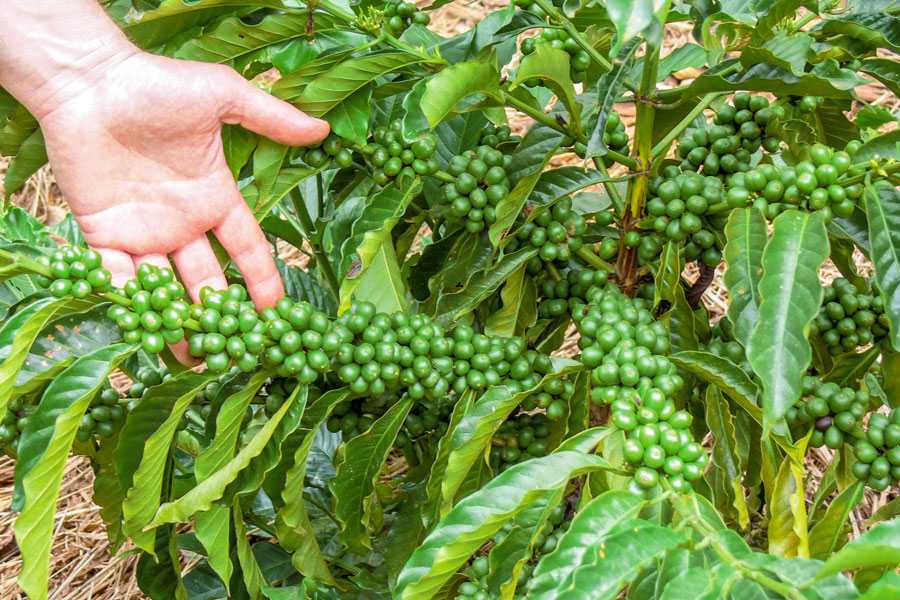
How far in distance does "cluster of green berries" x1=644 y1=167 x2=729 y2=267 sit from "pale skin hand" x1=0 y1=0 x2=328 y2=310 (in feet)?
1.93

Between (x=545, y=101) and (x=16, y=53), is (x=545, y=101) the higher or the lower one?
the lower one

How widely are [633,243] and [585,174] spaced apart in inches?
5.9

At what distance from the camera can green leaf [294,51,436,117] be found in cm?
118

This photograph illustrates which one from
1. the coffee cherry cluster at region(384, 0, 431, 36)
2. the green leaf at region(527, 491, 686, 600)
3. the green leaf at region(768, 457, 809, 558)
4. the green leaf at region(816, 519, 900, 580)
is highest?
the coffee cherry cluster at region(384, 0, 431, 36)

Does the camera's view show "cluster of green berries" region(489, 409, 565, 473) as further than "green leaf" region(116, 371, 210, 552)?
Yes

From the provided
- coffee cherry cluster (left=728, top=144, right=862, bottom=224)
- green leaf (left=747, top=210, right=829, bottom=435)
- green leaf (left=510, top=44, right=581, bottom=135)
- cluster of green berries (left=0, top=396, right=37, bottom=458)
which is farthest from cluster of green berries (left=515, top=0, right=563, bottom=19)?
cluster of green berries (left=0, top=396, right=37, bottom=458)

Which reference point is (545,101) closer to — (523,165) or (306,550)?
(523,165)

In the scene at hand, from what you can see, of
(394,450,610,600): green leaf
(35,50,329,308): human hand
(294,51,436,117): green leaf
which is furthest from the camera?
(35,50,329,308): human hand

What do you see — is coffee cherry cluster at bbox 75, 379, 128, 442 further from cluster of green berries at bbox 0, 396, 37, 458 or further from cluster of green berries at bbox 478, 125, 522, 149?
cluster of green berries at bbox 478, 125, 522, 149

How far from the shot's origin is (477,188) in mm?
1272

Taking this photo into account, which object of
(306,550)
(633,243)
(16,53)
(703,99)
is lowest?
(306,550)

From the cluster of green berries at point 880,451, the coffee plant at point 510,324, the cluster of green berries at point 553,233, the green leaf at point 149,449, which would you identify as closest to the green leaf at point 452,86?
the coffee plant at point 510,324

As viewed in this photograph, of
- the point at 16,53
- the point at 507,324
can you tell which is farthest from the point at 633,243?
the point at 16,53

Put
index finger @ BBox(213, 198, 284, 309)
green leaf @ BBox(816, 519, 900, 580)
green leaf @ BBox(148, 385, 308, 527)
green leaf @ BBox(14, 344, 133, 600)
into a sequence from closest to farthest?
green leaf @ BBox(816, 519, 900, 580) < green leaf @ BBox(14, 344, 133, 600) < green leaf @ BBox(148, 385, 308, 527) < index finger @ BBox(213, 198, 284, 309)
